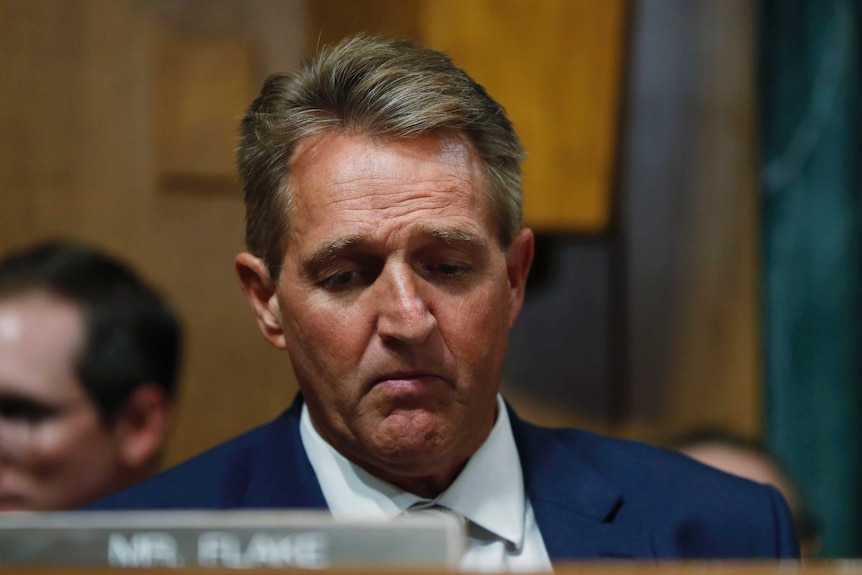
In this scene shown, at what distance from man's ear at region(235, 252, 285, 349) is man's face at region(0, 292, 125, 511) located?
0.86 m

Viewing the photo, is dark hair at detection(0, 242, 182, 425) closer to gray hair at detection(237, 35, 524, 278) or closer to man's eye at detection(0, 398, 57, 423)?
man's eye at detection(0, 398, 57, 423)

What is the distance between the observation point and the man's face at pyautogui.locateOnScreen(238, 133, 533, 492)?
160 centimetres

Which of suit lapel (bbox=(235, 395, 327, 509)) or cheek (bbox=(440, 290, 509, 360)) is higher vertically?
cheek (bbox=(440, 290, 509, 360))

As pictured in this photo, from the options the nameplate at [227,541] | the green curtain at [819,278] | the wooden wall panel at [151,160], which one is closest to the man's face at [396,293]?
→ the nameplate at [227,541]

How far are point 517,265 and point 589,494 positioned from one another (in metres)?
0.38

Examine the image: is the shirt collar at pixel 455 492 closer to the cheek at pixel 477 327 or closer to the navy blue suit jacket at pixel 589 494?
the navy blue suit jacket at pixel 589 494

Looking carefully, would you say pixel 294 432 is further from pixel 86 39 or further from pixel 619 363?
→ pixel 86 39

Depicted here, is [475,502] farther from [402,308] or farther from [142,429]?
[142,429]

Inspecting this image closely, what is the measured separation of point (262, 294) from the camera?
6.00 feet

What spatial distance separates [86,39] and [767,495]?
2305 millimetres

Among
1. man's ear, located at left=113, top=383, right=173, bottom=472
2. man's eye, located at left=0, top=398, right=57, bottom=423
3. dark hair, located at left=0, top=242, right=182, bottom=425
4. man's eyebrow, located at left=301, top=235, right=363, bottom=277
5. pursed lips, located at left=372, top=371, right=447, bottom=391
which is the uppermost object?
man's eyebrow, located at left=301, top=235, right=363, bottom=277

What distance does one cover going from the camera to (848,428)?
3.15m

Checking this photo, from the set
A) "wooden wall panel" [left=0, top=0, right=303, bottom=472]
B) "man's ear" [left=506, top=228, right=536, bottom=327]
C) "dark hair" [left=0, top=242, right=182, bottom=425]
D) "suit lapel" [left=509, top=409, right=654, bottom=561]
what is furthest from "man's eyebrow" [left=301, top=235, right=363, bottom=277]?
"wooden wall panel" [left=0, top=0, right=303, bottom=472]

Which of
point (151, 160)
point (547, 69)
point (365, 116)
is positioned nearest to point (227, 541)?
point (365, 116)
